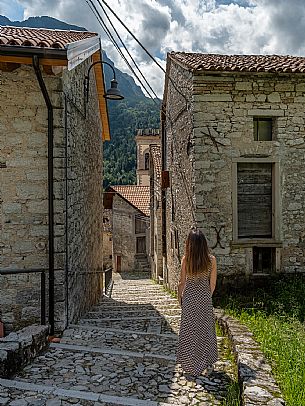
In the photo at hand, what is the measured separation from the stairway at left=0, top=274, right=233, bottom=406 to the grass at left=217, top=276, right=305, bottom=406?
1.74ft

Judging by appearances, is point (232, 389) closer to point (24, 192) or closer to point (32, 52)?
point (24, 192)

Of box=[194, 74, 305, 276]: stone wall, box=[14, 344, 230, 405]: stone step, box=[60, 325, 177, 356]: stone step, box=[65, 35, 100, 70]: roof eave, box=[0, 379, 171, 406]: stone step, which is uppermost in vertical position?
box=[65, 35, 100, 70]: roof eave

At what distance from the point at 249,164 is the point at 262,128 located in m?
0.74

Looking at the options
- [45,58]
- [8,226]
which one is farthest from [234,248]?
[45,58]

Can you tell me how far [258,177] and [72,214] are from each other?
376cm

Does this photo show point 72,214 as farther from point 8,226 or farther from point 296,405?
point 296,405

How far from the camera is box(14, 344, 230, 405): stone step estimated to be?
3693 millimetres

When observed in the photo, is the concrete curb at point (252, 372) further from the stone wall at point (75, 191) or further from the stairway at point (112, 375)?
the stone wall at point (75, 191)

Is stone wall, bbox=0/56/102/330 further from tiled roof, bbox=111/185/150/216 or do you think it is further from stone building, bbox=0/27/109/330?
tiled roof, bbox=111/185/150/216

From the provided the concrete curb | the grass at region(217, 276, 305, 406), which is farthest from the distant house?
the concrete curb

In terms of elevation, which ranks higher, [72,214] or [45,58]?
[45,58]

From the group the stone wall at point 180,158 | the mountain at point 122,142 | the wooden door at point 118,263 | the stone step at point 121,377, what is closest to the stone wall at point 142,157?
the wooden door at point 118,263

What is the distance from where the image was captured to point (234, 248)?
7754 millimetres

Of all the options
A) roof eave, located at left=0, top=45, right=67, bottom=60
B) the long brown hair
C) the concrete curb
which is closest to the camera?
the concrete curb
